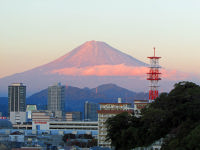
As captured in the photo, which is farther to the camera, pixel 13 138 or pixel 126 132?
pixel 13 138

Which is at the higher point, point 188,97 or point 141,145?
point 188,97

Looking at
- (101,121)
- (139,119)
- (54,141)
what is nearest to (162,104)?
(139,119)

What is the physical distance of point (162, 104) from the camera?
5991cm

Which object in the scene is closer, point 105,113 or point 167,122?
point 167,122

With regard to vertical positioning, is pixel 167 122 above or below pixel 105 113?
below

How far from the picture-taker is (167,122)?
2240 inches

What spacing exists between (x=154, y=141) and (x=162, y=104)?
442cm

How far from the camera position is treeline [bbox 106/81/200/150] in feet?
174

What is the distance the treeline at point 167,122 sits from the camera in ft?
174

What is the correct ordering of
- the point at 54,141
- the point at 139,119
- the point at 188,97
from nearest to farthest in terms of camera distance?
the point at 188,97, the point at 139,119, the point at 54,141

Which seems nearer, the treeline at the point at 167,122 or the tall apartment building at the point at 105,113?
the treeline at the point at 167,122

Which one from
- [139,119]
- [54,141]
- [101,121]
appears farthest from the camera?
[54,141]

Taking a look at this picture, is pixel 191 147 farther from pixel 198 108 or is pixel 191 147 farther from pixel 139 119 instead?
pixel 139 119

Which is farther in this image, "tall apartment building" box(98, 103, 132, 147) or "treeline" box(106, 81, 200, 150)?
"tall apartment building" box(98, 103, 132, 147)
